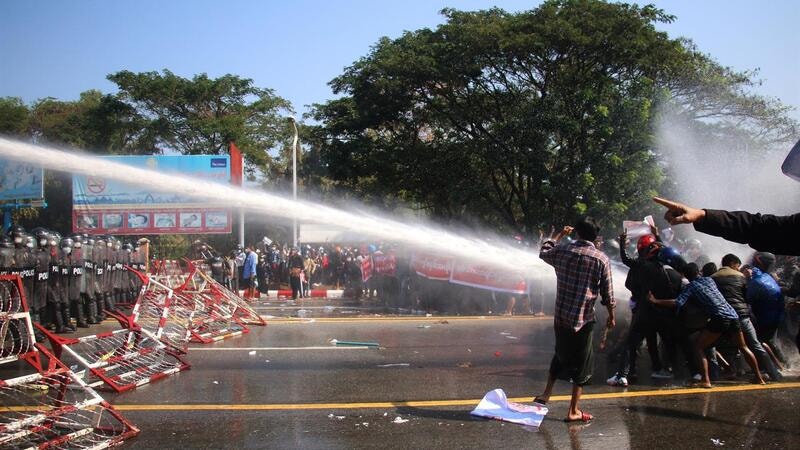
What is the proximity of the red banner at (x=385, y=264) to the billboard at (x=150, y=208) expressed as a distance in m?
10.1

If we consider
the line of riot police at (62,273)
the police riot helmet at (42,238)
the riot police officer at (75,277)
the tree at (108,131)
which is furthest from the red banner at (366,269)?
the tree at (108,131)

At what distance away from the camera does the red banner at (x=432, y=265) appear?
16.2 meters

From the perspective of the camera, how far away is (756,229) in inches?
131

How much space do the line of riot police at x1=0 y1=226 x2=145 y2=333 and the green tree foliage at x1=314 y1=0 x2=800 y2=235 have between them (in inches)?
544

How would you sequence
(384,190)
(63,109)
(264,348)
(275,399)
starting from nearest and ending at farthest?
(275,399), (264,348), (384,190), (63,109)

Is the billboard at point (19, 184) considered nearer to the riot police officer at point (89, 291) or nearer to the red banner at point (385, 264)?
the red banner at point (385, 264)

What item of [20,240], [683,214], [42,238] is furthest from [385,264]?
[683,214]

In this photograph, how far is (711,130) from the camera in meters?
23.2

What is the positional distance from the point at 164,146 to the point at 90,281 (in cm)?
2783

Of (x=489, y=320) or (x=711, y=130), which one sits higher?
(x=711, y=130)

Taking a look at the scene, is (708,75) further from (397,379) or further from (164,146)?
(164,146)

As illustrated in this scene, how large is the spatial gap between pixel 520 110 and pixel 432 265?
366 inches

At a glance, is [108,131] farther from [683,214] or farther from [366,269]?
[683,214]

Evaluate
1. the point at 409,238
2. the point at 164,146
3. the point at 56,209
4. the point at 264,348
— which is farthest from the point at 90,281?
the point at 56,209
